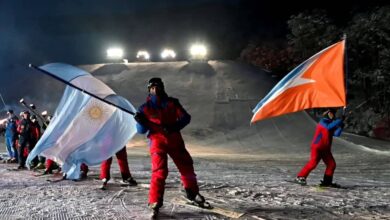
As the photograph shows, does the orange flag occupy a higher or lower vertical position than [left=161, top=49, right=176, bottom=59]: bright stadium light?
lower

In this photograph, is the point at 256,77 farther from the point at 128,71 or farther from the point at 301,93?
the point at 301,93

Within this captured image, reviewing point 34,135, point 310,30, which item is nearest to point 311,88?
point 34,135

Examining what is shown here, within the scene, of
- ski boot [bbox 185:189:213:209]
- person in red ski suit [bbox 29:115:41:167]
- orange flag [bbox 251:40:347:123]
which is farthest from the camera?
person in red ski suit [bbox 29:115:41:167]

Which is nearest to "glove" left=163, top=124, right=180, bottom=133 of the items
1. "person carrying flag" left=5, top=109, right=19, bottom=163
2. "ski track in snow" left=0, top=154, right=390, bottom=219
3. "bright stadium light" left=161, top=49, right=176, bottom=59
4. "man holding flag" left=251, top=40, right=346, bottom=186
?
"ski track in snow" left=0, top=154, right=390, bottom=219

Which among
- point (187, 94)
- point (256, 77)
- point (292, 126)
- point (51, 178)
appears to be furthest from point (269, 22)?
point (51, 178)

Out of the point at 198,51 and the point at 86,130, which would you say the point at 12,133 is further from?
the point at 198,51

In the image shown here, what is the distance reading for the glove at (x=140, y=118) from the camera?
242 inches

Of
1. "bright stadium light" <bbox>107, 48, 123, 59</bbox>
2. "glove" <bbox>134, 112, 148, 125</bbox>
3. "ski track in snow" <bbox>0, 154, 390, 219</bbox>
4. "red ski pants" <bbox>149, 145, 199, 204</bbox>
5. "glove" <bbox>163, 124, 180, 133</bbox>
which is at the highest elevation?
"bright stadium light" <bbox>107, 48, 123, 59</bbox>

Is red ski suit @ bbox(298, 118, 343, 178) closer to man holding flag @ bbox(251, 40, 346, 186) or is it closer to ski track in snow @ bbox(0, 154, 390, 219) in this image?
man holding flag @ bbox(251, 40, 346, 186)

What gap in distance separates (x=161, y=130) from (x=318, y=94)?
3.55 meters

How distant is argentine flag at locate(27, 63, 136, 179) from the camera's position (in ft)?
28.4

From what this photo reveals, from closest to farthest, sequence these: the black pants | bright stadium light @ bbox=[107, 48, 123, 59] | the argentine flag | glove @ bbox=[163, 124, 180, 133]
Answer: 1. glove @ bbox=[163, 124, 180, 133]
2. the argentine flag
3. the black pants
4. bright stadium light @ bbox=[107, 48, 123, 59]

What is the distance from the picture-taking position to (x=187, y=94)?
3519 cm

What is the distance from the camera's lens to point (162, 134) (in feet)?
20.7
